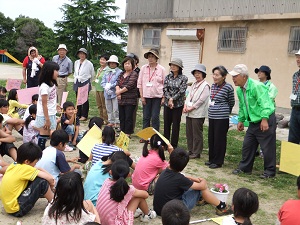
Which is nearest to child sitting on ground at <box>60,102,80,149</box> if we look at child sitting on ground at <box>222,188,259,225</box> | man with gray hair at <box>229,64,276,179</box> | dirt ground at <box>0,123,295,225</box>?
dirt ground at <box>0,123,295,225</box>

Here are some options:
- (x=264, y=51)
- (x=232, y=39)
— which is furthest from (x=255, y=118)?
(x=232, y=39)

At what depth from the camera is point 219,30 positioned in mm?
12586

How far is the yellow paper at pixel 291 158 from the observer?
4645 mm

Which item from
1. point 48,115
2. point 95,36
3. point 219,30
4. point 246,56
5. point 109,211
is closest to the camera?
point 109,211

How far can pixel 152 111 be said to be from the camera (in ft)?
23.1

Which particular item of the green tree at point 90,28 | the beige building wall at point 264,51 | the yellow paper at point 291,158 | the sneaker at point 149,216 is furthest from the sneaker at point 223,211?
the green tree at point 90,28

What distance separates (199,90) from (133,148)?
1.64 m

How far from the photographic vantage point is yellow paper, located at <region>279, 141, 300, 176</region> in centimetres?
465

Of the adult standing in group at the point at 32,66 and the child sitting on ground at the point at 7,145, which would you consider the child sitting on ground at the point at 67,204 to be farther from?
the adult standing in group at the point at 32,66

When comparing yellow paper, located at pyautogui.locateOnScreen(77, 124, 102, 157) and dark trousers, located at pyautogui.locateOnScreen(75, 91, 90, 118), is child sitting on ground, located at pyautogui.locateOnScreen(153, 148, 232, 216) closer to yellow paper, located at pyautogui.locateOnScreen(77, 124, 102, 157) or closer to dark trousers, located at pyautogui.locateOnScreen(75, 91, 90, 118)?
yellow paper, located at pyautogui.locateOnScreen(77, 124, 102, 157)

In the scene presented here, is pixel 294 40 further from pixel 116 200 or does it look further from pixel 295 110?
pixel 116 200

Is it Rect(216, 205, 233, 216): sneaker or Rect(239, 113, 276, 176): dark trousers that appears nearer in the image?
Rect(216, 205, 233, 216): sneaker

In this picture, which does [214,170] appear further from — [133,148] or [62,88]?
[62,88]

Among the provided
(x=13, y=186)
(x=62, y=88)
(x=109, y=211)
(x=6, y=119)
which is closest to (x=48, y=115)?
(x=6, y=119)
